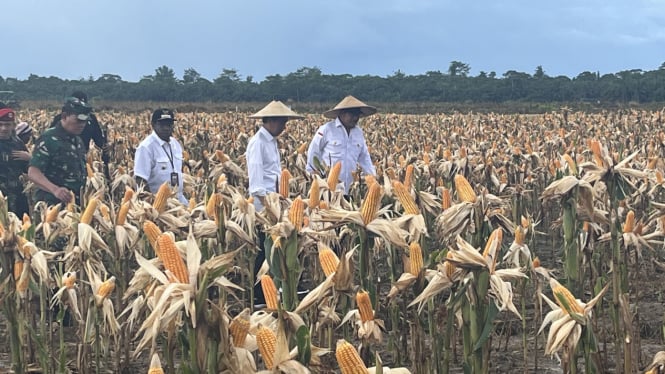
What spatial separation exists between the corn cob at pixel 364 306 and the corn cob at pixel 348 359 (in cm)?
76

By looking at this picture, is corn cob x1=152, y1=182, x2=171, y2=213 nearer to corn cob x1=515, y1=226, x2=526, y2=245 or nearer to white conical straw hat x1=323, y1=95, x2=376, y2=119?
corn cob x1=515, y1=226, x2=526, y2=245

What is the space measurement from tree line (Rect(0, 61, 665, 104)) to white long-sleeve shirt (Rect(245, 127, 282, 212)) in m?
46.3

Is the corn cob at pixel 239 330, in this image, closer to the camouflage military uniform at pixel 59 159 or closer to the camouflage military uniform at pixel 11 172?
the camouflage military uniform at pixel 59 159

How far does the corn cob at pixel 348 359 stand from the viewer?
2.12m

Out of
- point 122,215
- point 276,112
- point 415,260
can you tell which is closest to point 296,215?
point 415,260

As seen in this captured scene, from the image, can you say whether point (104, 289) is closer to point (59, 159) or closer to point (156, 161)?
point (156, 161)

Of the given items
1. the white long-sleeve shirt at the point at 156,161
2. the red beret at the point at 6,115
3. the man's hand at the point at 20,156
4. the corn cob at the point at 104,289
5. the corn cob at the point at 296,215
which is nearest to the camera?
the corn cob at the point at 296,215

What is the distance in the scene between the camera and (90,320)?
4.59 meters

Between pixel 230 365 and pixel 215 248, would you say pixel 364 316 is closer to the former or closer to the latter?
pixel 230 365

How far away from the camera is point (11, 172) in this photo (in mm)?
7820

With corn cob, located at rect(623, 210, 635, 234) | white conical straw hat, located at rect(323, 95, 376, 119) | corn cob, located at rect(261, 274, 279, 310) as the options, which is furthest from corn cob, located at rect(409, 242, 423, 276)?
white conical straw hat, located at rect(323, 95, 376, 119)

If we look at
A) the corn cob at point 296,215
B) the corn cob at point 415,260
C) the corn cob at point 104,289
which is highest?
the corn cob at point 296,215

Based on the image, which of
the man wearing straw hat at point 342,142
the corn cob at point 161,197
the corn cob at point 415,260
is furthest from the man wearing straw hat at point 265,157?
the corn cob at point 415,260

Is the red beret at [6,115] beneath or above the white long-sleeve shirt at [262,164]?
above
